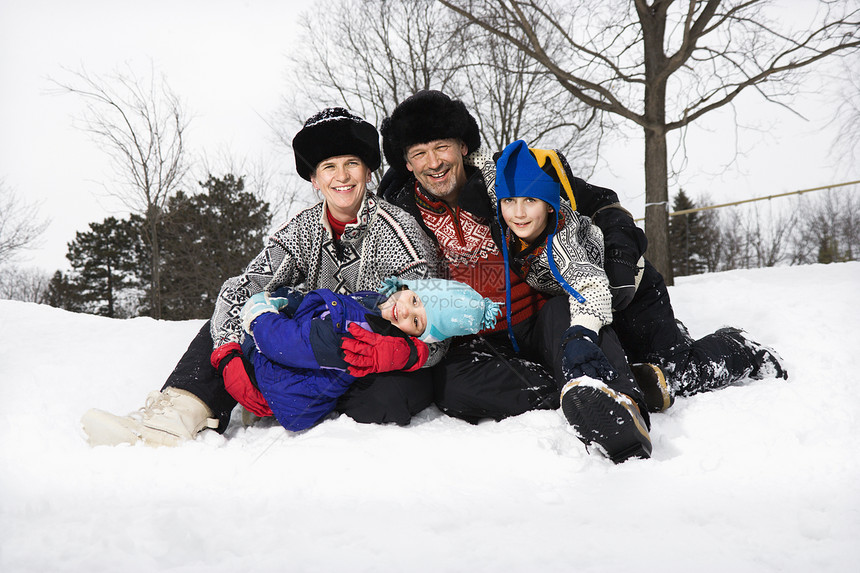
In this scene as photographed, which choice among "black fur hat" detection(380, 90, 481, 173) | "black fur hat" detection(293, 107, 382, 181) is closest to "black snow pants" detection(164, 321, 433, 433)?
"black fur hat" detection(293, 107, 382, 181)

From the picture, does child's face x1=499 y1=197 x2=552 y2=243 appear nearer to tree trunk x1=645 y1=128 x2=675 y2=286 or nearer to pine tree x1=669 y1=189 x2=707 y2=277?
tree trunk x1=645 y1=128 x2=675 y2=286

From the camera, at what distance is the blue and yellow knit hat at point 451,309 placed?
6.53 feet

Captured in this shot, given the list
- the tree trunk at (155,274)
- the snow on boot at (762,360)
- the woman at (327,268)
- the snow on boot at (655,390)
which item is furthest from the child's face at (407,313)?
the tree trunk at (155,274)

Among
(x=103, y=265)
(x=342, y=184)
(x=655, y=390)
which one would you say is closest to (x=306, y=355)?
(x=342, y=184)

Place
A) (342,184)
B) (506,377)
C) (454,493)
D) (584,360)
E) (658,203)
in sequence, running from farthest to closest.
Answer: (658,203), (342,184), (506,377), (584,360), (454,493)

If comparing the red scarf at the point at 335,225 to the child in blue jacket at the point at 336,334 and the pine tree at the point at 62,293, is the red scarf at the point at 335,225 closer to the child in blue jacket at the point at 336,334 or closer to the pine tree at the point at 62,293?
the child in blue jacket at the point at 336,334

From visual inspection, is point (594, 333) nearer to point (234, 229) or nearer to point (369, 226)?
point (369, 226)

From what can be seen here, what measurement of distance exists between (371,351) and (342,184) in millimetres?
850

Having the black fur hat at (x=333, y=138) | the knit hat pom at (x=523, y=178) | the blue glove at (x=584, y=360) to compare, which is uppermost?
the black fur hat at (x=333, y=138)

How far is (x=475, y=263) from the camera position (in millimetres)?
2506

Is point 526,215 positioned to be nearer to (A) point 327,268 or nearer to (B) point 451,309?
(B) point 451,309

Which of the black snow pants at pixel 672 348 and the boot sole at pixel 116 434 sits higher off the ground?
the black snow pants at pixel 672 348

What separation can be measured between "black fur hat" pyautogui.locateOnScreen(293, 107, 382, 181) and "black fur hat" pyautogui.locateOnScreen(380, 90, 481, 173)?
15 centimetres

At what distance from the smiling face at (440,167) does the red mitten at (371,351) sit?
0.85 meters
